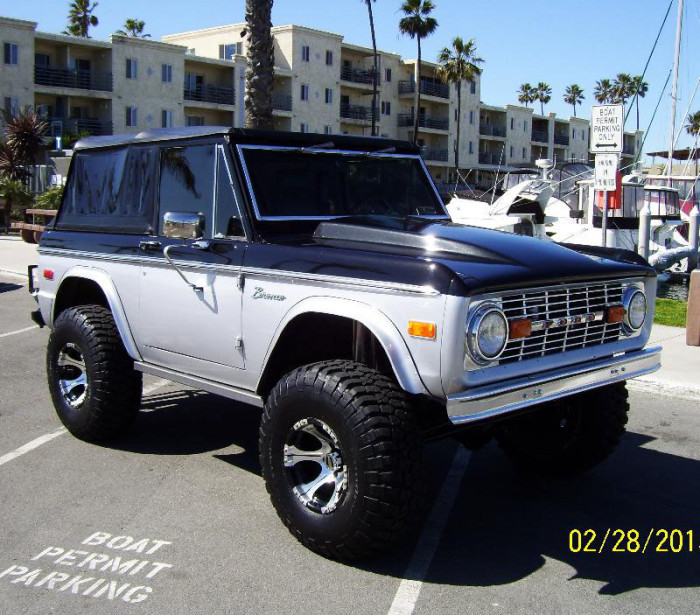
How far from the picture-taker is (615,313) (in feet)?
15.4

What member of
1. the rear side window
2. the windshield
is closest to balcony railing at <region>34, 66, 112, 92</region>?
the rear side window

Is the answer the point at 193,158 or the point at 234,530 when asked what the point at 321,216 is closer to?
the point at 193,158

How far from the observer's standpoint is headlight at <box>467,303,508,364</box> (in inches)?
154

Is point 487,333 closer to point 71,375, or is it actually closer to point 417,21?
point 71,375

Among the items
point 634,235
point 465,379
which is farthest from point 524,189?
point 465,379

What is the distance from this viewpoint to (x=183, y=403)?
736 cm

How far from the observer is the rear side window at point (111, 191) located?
5.83m

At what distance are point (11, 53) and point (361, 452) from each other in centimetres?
4385

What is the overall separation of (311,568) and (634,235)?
20840 millimetres

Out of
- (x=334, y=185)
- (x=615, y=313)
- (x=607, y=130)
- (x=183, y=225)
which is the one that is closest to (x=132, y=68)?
(x=607, y=130)

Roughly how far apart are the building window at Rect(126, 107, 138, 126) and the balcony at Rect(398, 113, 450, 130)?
2342cm

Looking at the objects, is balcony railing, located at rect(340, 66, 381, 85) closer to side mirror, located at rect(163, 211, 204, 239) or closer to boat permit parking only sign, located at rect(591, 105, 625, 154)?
boat permit parking only sign, located at rect(591, 105, 625, 154)

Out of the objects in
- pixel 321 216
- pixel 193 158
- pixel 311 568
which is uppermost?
pixel 193 158

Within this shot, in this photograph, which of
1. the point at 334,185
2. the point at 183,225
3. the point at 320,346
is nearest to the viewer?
the point at 320,346
